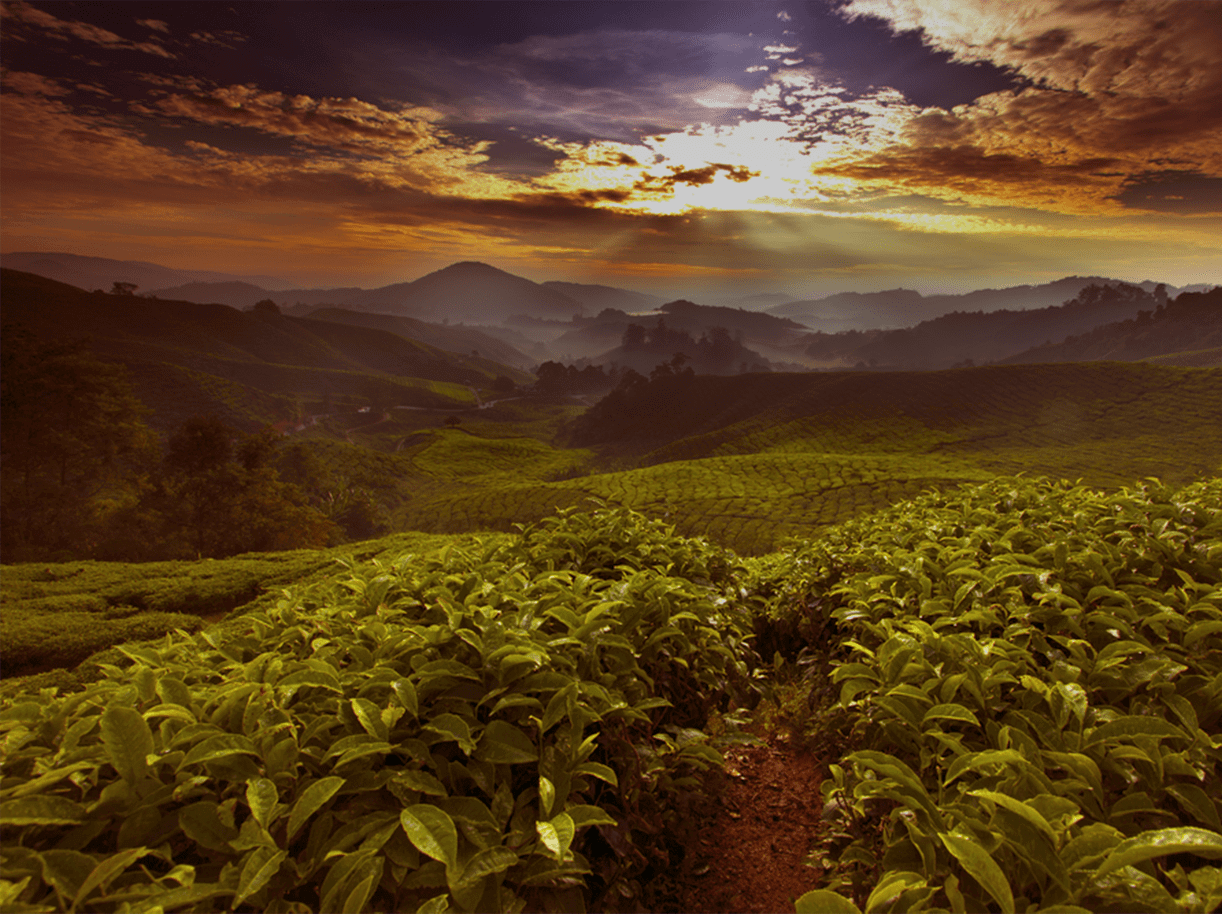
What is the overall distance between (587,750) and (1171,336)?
21995 cm

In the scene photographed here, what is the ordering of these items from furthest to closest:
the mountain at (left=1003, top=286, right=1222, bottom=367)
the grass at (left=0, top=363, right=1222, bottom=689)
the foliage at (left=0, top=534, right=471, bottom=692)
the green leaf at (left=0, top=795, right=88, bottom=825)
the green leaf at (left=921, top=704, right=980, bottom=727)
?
the mountain at (left=1003, top=286, right=1222, bottom=367) < the grass at (left=0, top=363, right=1222, bottom=689) < the foliage at (left=0, top=534, right=471, bottom=692) < the green leaf at (left=921, top=704, right=980, bottom=727) < the green leaf at (left=0, top=795, right=88, bottom=825)

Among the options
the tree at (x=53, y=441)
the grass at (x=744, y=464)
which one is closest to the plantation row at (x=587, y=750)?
the grass at (x=744, y=464)

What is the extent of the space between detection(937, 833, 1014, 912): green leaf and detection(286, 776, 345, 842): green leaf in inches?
77.0

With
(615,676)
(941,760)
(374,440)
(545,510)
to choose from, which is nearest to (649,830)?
(615,676)

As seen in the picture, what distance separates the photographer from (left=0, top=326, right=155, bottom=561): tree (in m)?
29.4

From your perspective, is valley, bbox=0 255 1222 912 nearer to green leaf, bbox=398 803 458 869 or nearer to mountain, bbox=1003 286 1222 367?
green leaf, bbox=398 803 458 869

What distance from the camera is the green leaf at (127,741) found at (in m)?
1.86

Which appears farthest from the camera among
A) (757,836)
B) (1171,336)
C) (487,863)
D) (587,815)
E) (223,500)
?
(1171,336)

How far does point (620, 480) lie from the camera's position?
162ft

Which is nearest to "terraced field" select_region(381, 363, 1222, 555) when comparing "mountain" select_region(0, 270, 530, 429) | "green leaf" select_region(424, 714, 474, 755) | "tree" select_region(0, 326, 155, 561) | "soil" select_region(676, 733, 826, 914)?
"soil" select_region(676, 733, 826, 914)

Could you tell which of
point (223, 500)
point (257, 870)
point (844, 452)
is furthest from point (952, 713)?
point (844, 452)

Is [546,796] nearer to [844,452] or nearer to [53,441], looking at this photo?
[53,441]

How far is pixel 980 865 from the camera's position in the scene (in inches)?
63.5

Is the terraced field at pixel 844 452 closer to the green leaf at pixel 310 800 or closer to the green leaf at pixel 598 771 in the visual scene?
the green leaf at pixel 598 771
